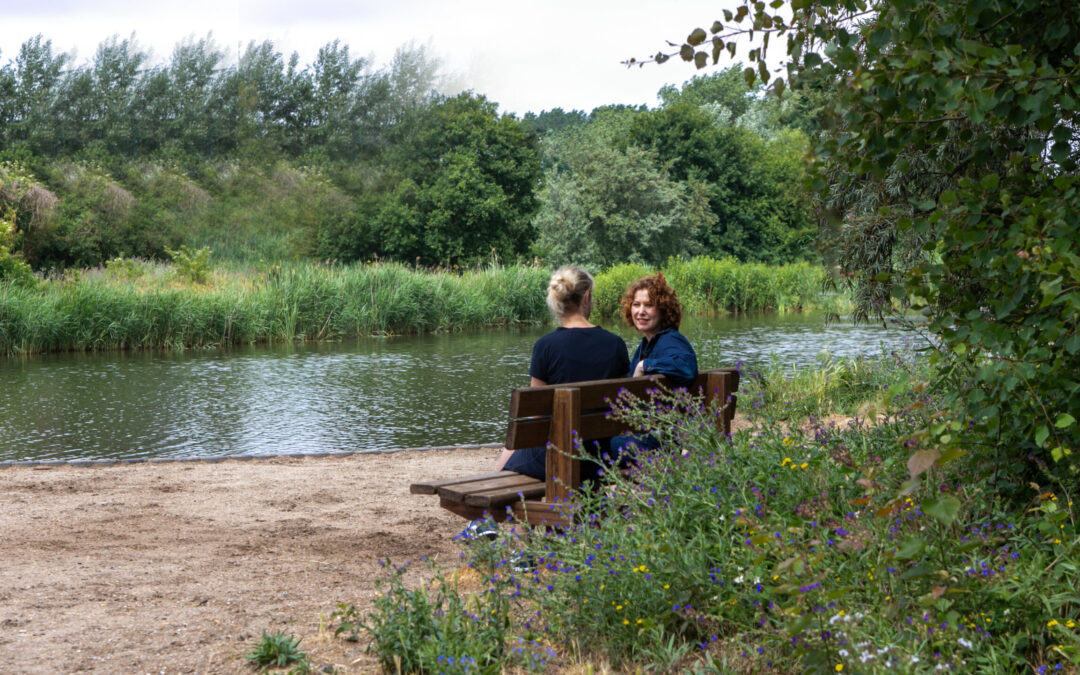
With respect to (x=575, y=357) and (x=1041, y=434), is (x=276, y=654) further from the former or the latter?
(x=1041, y=434)

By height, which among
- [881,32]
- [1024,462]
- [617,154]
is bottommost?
[1024,462]

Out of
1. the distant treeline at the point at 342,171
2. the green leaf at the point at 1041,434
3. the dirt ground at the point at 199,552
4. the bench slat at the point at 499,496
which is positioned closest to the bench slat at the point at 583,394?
the bench slat at the point at 499,496

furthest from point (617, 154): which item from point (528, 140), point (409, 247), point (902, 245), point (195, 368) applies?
point (902, 245)

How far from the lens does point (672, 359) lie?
4504 mm

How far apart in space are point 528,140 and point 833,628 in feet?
149

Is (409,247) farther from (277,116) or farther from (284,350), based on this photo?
(284,350)

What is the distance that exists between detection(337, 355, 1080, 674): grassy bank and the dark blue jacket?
0.71 m

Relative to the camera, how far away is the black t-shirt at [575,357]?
4.75 metres

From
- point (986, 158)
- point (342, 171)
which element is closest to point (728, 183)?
point (342, 171)

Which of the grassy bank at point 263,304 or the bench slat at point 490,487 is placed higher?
the grassy bank at point 263,304

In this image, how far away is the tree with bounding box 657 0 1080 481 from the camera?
2.37 metres

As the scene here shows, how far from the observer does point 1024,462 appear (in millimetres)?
3152

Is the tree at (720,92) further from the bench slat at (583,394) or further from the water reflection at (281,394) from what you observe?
the bench slat at (583,394)

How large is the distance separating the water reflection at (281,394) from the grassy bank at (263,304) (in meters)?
1.03
